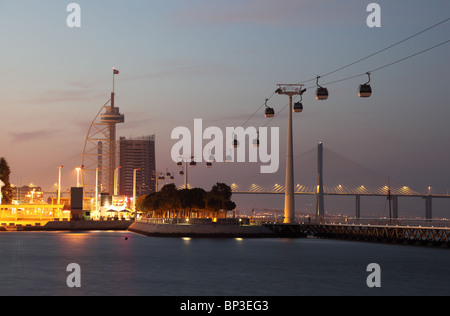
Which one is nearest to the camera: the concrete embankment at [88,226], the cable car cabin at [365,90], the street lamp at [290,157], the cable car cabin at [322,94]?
the cable car cabin at [365,90]

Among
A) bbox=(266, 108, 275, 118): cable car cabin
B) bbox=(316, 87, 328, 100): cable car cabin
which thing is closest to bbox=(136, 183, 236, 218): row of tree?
bbox=(266, 108, 275, 118): cable car cabin

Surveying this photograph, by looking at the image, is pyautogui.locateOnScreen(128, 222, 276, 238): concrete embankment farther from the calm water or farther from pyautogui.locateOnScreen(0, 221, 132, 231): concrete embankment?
pyautogui.locateOnScreen(0, 221, 132, 231): concrete embankment

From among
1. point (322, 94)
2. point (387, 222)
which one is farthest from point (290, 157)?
point (322, 94)

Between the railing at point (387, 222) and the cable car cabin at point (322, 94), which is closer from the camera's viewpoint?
the cable car cabin at point (322, 94)

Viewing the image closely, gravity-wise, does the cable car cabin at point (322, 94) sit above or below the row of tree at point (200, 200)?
above

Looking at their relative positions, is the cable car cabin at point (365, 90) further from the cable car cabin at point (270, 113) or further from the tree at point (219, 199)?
the tree at point (219, 199)

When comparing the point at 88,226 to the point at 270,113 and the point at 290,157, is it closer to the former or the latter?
the point at 290,157

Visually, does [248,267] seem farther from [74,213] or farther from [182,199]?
[74,213]

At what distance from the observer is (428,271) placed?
6081cm

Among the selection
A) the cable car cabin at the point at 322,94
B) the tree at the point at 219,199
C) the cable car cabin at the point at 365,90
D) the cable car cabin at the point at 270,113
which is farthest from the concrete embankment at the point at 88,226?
the cable car cabin at the point at 365,90

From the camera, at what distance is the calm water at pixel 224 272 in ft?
157

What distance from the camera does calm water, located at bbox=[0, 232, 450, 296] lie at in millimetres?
47875
